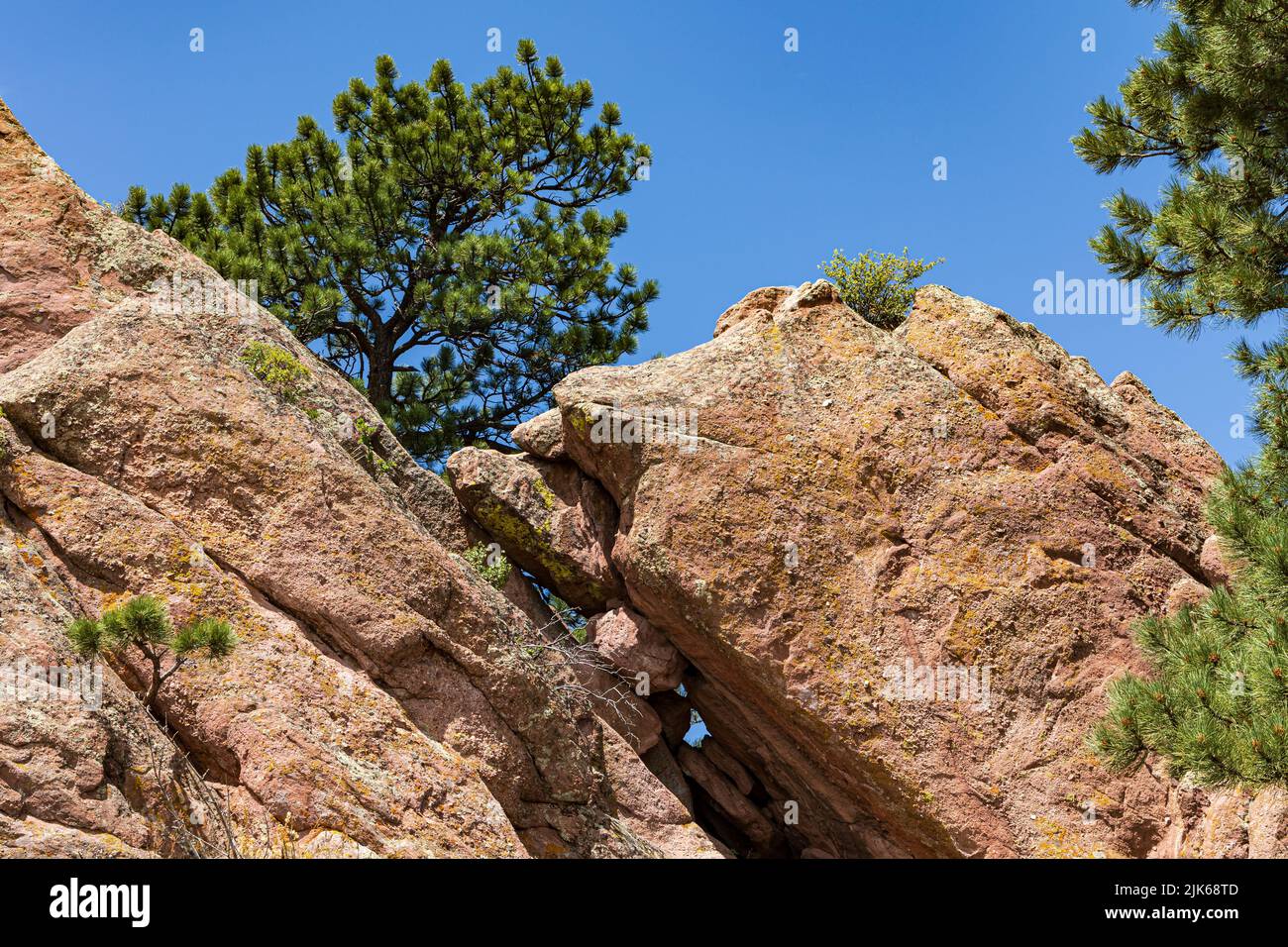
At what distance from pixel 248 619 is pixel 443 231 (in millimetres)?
11755

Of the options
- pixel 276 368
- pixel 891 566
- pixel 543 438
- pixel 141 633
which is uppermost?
pixel 276 368

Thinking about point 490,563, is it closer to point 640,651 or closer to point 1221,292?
point 640,651

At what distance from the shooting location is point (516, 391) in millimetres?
17484

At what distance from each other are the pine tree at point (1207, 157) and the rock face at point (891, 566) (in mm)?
1294

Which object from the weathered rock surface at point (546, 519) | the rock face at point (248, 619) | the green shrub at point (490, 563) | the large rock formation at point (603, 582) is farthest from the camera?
the weathered rock surface at point (546, 519)

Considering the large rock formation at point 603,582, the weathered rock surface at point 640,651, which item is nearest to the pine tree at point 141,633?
the large rock formation at point 603,582

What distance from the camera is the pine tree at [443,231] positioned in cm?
1667

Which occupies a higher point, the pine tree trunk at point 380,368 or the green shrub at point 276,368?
the pine tree trunk at point 380,368

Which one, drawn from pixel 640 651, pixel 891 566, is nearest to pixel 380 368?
pixel 640 651

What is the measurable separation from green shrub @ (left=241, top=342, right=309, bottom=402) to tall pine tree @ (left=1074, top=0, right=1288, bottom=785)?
22.6 ft

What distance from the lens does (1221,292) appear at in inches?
363

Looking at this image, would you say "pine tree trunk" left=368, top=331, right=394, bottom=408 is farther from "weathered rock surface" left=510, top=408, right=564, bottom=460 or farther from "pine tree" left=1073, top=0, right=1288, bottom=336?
"pine tree" left=1073, top=0, right=1288, bottom=336

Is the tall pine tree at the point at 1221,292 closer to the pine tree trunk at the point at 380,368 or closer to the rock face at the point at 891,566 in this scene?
the rock face at the point at 891,566
